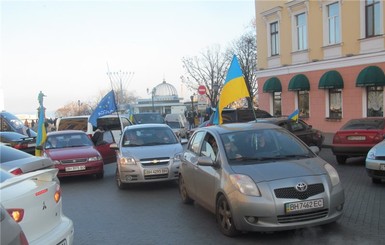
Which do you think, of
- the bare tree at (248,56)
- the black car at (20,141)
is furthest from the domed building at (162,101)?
the black car at (20,141)

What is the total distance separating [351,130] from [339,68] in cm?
1189

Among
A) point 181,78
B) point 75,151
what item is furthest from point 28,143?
point 181,78

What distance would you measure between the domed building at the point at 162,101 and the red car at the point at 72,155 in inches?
2709

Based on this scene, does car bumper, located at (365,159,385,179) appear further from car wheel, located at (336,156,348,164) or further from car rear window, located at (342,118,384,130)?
car wheel, located at (336,156,348,164)

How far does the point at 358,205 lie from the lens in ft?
26.2

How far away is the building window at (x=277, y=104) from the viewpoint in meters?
29.7

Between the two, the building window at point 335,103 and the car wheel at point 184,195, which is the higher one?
the building window at point 335,103

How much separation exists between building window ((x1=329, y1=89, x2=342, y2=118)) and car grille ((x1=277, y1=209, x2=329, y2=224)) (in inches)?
784

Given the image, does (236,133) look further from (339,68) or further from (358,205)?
(339,68)

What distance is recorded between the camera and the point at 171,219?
769cm

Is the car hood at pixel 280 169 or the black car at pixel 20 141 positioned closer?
the car hood at pixel 280 169

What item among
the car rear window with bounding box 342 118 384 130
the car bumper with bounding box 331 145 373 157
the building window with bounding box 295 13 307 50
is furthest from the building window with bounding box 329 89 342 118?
the car bumper with bounding box 331 145 373 157

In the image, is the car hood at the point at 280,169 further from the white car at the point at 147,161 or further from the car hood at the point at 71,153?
the car hood at the point at 71,153

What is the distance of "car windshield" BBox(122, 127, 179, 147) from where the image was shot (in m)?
11.9
